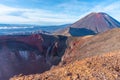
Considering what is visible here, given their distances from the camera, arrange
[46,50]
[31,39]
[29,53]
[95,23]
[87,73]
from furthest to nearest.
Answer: [95,23]
[31,39]
[46,50]
[29,53]
[87,73]

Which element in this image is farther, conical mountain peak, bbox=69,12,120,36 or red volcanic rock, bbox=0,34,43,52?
conical mountain peak, bbox=69,12,120,36

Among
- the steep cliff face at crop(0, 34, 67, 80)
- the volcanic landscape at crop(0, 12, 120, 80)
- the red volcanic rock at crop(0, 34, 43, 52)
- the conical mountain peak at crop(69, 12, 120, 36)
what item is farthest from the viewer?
the conical mountain peak at crop(69, 12, 120, 36)

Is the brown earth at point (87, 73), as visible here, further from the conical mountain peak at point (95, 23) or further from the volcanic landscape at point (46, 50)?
the conical mountain peak at point (95, 23)

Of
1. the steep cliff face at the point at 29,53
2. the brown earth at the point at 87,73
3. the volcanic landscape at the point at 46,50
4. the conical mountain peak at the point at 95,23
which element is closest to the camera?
the brown earth at the point at 87,73

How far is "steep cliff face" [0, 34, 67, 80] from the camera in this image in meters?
42.7

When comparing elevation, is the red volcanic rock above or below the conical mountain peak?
above

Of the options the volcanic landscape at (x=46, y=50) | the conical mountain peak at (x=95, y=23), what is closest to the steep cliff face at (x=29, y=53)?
the volcanic landscape at (x=46, y=50)

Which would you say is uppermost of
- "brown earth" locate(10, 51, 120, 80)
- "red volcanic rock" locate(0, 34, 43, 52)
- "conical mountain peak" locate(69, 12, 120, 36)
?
"brown earth" locate(10, 51, 120, 80)

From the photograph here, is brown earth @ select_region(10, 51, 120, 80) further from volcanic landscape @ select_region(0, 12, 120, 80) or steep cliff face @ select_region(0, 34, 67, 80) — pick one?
steep cliff face @ select_region(0, 34, 67, 80)

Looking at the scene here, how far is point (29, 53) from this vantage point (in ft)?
157

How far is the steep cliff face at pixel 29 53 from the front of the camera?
42.7 metres

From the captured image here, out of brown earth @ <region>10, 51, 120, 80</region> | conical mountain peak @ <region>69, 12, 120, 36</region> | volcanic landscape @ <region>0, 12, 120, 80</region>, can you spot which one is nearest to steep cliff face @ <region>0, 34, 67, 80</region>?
volcanic landscape @ <region>0, 12, 120, 80</region>

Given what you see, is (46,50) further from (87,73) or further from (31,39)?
(87,73)

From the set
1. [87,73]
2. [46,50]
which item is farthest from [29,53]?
[87,73]
